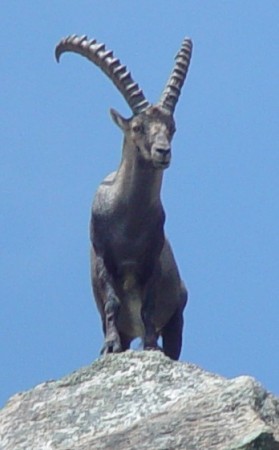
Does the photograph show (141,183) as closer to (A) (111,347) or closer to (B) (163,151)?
(B) (163,151)

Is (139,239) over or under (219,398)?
over

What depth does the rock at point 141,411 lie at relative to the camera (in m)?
9.66

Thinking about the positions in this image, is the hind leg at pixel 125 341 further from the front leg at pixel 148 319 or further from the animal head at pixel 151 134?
the animal head at pixel 151 134

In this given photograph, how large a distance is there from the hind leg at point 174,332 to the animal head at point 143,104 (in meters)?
1.44

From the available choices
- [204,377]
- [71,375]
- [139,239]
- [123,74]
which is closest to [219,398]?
[204,377]

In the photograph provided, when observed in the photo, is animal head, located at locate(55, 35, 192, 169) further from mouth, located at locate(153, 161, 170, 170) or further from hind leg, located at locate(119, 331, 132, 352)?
hind leg, located at locate(119, 331, 132, 352)

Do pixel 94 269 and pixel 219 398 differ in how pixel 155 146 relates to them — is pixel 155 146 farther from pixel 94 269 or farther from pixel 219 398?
pixel 219 398

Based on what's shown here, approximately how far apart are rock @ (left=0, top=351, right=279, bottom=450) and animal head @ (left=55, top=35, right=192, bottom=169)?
1.78 m

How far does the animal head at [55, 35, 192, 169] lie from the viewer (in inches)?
474

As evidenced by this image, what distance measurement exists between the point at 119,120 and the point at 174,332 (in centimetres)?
187

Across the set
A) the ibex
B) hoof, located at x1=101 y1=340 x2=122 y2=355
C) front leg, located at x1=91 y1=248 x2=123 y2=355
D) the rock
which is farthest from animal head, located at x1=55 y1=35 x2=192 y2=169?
the rock

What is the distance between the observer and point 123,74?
12.7m

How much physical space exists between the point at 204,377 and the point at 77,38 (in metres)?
3.78

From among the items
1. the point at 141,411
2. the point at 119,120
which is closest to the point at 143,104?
the point at 119,120
